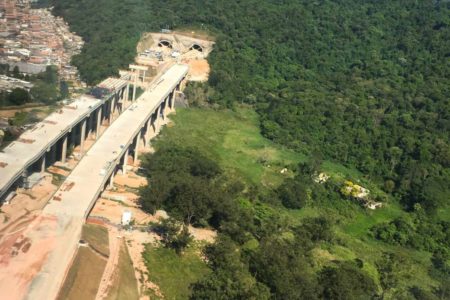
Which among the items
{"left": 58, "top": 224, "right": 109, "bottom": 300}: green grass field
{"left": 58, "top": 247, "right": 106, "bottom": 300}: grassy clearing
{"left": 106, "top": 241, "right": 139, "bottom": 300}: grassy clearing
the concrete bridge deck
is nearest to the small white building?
{"left": 58, "top": 224, "right": 109, "bottom": 300}: green grass field

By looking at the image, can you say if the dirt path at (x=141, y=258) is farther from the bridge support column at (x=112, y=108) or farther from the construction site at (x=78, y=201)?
the bridge support column at (x=112, y=108)

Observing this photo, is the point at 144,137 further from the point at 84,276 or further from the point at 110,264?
the point at 84,276

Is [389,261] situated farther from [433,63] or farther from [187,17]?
[187,17]

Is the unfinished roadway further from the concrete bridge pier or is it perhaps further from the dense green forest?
the dense green forest

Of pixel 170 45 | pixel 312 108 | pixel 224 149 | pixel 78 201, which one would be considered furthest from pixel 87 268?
pixel 170 45

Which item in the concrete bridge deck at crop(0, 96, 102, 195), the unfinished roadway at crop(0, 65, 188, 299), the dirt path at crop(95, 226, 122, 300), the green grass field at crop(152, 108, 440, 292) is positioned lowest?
the green grass field at crop(152, 108, 440, 292)

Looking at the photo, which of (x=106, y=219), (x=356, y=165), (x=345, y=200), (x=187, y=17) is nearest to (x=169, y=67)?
(x=187, y=17)

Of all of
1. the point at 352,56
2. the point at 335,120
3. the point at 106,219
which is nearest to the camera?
the point at 106,219
